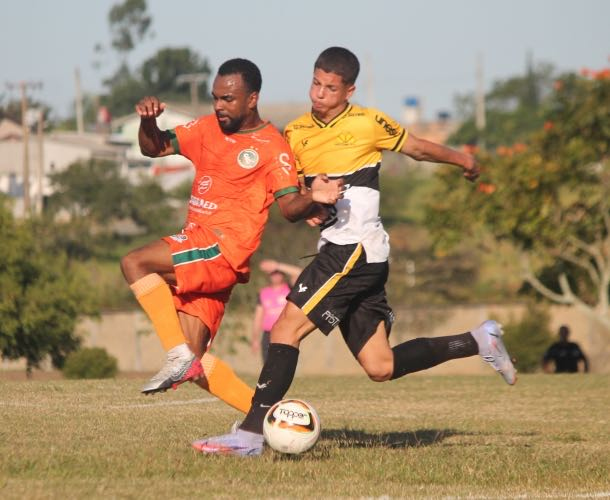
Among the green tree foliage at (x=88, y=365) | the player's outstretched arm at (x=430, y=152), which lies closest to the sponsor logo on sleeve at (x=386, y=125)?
the player's outstretched arm at (x=430, y=152)

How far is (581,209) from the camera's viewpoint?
3019 cm

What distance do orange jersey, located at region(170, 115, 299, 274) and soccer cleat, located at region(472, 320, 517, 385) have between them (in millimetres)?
1762

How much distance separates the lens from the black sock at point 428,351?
846 centimetres

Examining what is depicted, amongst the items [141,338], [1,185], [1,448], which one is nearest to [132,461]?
[1,448]

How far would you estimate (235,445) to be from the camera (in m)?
7.45

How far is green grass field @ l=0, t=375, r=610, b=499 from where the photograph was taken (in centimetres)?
642

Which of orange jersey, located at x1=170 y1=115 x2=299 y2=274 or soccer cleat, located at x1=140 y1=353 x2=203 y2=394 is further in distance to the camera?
orange jersey, located at x1=170 y1=115 x2=299 y2=274

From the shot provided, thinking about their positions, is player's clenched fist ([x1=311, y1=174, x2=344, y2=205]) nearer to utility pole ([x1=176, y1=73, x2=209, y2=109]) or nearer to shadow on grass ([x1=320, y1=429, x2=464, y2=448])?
shadow on grass ([x1=320, y1=429, x2=464, y2=448])

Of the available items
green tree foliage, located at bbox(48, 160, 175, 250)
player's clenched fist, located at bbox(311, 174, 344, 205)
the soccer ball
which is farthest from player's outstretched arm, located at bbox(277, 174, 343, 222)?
green tree foliage, located at bbox(48, 160, 175, 250)

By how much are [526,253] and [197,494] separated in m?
25.2

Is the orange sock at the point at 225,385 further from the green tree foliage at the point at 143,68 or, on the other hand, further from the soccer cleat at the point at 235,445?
the green tree foliage at the point at 143,68

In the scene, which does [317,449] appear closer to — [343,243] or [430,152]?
[343,243]

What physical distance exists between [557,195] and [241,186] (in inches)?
885

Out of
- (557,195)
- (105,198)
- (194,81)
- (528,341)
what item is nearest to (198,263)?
(557,195)
